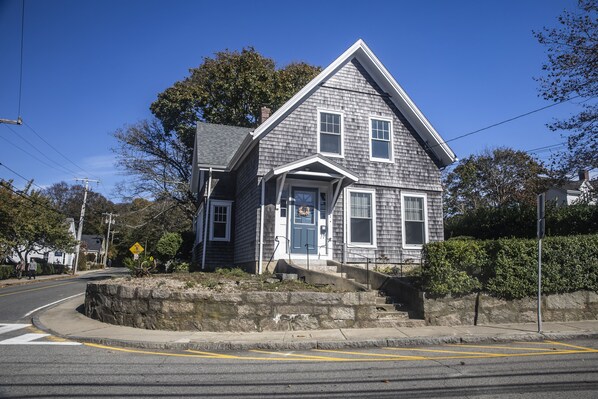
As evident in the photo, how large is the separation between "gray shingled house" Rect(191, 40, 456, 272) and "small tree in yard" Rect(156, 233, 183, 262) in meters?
3.57

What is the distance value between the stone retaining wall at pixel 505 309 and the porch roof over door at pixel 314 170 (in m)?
5.69

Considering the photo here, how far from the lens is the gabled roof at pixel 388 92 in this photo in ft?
53.1

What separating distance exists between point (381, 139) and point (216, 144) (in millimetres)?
8829

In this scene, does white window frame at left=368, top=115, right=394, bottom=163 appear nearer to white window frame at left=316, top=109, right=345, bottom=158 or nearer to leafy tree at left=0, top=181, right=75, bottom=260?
white window frame at left=316, top=109, right=345, bottom=158

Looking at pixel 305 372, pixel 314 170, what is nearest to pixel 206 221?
pixel 314 170

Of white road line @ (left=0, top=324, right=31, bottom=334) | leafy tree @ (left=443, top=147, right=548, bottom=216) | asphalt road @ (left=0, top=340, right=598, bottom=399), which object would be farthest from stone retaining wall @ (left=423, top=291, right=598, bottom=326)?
leafy tree @ (left=443, top=147, right=548, bottom=216)

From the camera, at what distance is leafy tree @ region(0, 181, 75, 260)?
33.4m

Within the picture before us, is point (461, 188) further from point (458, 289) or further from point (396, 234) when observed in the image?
point (458, 289)

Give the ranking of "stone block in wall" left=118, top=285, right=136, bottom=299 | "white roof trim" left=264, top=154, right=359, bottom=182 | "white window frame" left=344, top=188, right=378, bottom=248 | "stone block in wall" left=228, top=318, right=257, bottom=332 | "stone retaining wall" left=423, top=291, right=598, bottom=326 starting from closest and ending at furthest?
1. "stone block in wall" left=228, top=318, right=257, bottom=332
2. "stone retaining wall" left=423, top=291, right=598, bottom=326
3. "stone block in wall" left=118, top=285, right=136, bottom=299
4. "white roof trim" left=264, top=154, right=359, bottom=182
5. "white window frame" left=344, top=188, right=378, bottom=248

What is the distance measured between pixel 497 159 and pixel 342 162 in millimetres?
23640

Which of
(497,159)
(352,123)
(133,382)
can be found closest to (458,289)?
(133,382)

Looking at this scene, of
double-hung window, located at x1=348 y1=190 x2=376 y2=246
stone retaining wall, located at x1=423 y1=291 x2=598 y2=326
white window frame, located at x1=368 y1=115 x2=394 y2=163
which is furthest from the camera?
white window frame, located at x1=368 y1=115 x2=394 y2=163

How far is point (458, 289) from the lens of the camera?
9953 mm

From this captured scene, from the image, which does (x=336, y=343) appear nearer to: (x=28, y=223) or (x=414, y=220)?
(x=414, y=220)
